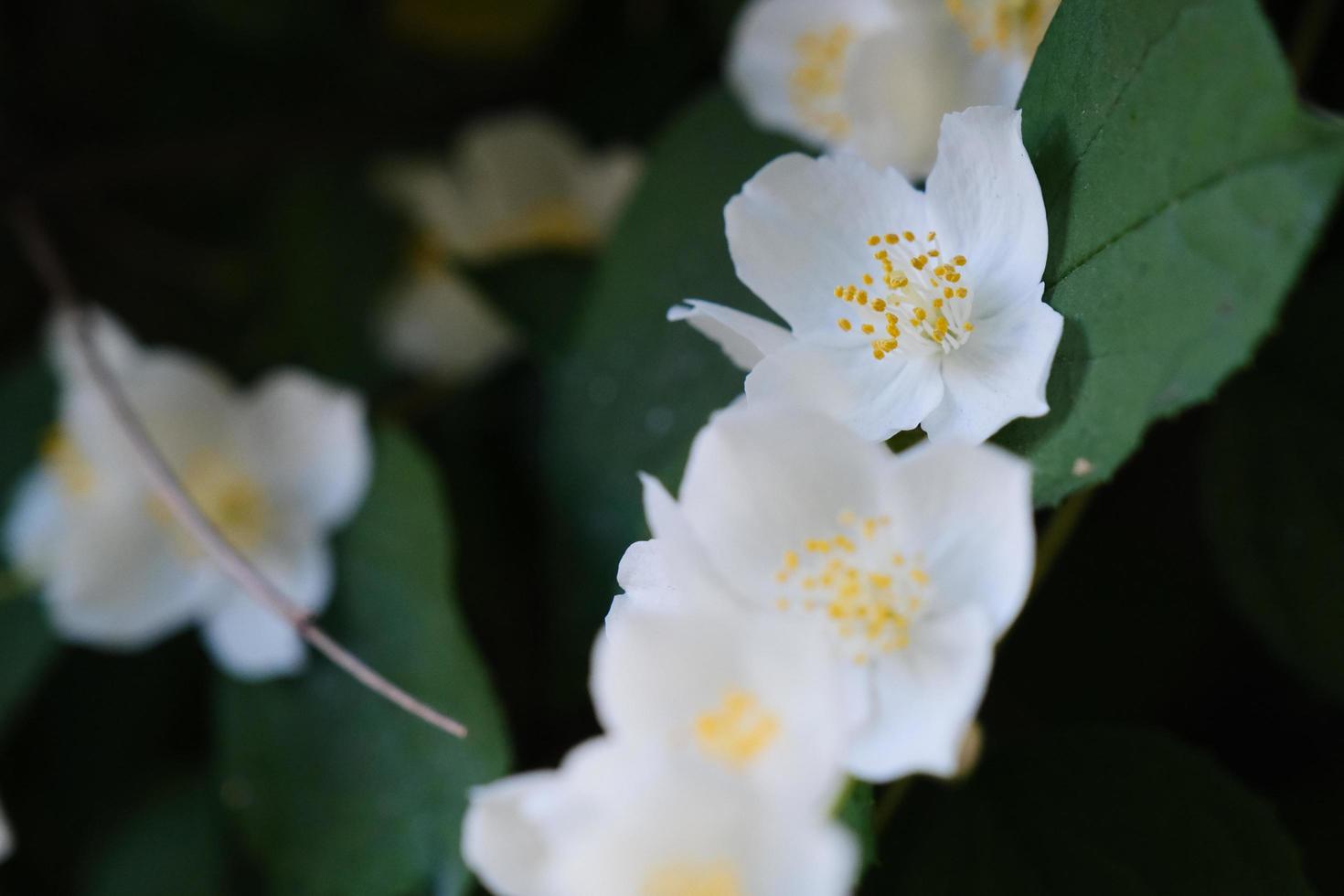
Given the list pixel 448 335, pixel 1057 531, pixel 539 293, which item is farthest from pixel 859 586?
pixel 448 335

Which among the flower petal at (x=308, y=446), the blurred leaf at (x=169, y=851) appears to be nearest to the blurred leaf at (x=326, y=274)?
the flower petal at (x=308, y=446)

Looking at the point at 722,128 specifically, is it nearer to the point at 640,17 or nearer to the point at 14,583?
the point at 640,17

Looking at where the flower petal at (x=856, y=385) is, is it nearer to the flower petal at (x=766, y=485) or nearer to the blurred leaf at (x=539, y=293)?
the flower petal at (x=766, y=485)

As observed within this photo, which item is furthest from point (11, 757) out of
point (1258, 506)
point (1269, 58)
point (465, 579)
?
point (1269, 58)

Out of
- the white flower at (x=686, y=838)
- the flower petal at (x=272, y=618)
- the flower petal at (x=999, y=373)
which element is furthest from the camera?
the flower petal at (x=272, y=618)

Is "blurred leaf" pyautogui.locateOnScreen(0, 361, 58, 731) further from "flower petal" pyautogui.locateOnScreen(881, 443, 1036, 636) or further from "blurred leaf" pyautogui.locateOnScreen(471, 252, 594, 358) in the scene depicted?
"flower petal" pyautogui.locateOnScreen(881, 443, 1036, 636)

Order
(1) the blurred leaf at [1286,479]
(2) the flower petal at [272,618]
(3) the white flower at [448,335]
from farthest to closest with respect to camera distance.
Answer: (3) the white flower at [448,335] → (2) the flower petal at [272,618] → (1) the blurred leaf at [1286,479]
